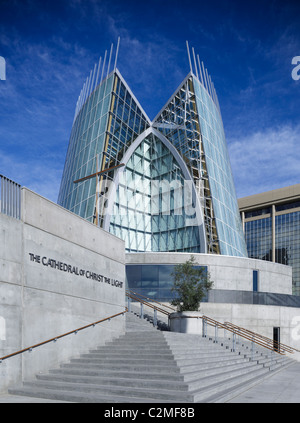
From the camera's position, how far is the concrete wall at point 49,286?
12.7 metres

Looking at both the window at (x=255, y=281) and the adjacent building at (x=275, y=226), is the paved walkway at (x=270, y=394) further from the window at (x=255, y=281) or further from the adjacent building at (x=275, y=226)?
the adjacent building at (x=275, y=226)

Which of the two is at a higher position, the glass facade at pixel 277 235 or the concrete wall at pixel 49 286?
the glass facade at pixel 277 235

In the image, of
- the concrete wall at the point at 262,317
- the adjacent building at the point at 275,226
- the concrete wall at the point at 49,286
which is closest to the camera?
the concrete wall at the point at 49,286

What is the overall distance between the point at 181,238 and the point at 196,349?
3060 cm

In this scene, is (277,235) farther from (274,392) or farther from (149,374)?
(149,374)

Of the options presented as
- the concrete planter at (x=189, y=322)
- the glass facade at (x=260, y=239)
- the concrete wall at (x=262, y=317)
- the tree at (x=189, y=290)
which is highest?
the glass facade at (x=260, y=239)

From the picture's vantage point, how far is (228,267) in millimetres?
31188

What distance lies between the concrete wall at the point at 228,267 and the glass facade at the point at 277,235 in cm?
5050

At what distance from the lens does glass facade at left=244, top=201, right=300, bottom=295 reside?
8150 centimetres

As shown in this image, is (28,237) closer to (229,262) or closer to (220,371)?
(220,371)

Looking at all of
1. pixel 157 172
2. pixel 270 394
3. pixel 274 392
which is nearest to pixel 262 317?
pixel 274 392

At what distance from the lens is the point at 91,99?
51.4m

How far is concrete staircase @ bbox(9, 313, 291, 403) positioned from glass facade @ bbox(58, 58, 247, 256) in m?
25.4

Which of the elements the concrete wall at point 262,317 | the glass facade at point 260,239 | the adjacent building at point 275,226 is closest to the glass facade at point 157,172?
the concrete wall at point 262,317
